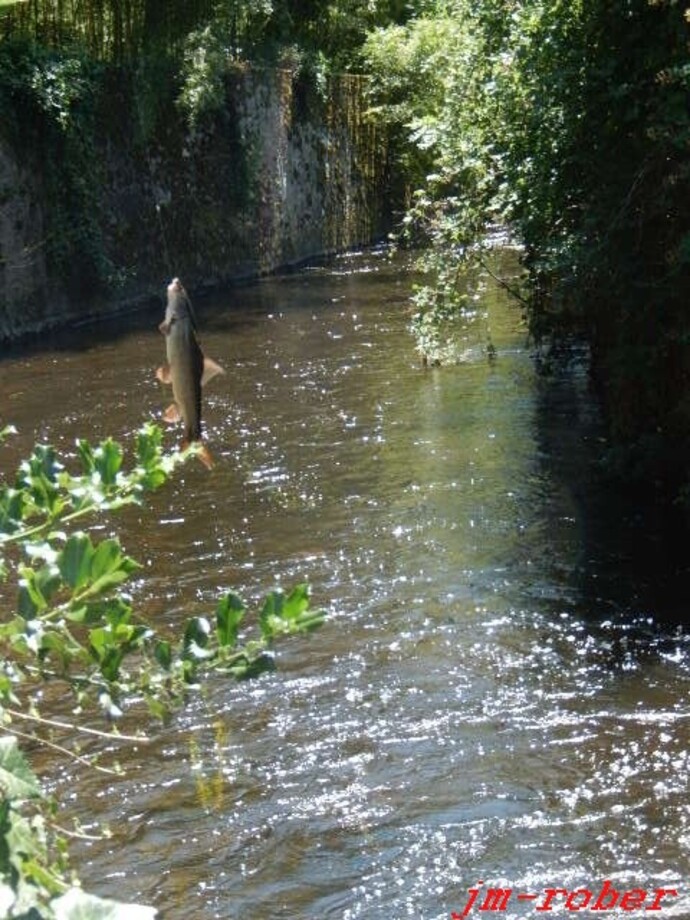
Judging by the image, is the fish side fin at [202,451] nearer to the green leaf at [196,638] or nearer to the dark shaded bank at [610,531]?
the green leaf at [196,638]

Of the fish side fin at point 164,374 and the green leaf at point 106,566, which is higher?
the fish side fin at point 164,374

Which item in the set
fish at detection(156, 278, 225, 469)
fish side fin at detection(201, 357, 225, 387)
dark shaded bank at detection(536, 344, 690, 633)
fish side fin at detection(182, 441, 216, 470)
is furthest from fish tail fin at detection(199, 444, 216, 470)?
dark shaded bank at detection(536, 344, 690, 633)

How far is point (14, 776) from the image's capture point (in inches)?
81.6

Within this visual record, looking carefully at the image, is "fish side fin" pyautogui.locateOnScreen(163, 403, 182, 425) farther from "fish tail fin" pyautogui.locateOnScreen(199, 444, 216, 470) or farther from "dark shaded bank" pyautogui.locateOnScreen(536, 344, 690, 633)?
"dark shaded bank" pyautogui.locateOnScreen(536, 344, 690, 633)

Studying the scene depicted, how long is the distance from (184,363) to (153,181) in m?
17.2

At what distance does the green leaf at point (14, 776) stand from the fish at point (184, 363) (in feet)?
12.5

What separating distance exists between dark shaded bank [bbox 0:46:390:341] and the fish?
1266 centimetres

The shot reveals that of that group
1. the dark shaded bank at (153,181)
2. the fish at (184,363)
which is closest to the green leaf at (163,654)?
the fish at (184,363)

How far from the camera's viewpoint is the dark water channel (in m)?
5.43

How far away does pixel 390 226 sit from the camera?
31234 mm

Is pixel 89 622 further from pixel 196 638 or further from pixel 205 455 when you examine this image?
pixel 205 455

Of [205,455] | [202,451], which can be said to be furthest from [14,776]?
[205,455]

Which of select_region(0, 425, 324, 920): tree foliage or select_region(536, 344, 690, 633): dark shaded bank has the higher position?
select_region(0, 425, 324, 920): tree foliage

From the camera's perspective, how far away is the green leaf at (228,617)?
2.52m
